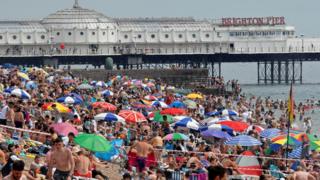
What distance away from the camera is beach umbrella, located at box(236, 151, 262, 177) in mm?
21859

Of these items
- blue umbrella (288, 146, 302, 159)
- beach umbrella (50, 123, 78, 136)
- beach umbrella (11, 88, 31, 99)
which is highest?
beach umbrella (11, 88, 31, 99)

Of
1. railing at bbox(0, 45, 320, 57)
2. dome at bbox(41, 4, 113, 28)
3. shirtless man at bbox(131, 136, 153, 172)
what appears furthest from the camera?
dome at bbox(41, 4, 113, 28)

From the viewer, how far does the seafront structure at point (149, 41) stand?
104438 millimetres

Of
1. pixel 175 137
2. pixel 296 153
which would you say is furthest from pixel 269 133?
pixel 175 137

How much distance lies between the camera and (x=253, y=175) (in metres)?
21.8

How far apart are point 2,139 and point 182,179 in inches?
139

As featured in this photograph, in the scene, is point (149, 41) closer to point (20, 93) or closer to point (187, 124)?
point (20, 93)

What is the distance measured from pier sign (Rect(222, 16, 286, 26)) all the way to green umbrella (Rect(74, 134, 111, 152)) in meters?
95.0

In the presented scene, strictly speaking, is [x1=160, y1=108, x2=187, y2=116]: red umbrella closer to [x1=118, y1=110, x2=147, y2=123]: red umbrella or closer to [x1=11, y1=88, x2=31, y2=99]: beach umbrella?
[x1=118, y1=110, x2=147, y2=123]: red umbrella

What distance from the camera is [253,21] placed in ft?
382

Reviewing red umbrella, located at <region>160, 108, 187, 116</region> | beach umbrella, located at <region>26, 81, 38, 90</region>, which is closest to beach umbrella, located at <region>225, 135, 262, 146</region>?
red umbrella, located at <region>160, 108, 187, 116</region>

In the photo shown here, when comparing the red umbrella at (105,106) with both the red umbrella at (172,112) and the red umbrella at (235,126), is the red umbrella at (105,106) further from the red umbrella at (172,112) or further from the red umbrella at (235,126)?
the red umbrella at (235,126)

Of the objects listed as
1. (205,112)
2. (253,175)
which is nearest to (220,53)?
(205,112)

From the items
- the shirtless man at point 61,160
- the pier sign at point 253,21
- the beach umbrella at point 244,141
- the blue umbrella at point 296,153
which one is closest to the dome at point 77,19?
the pier sign at point 253,21
